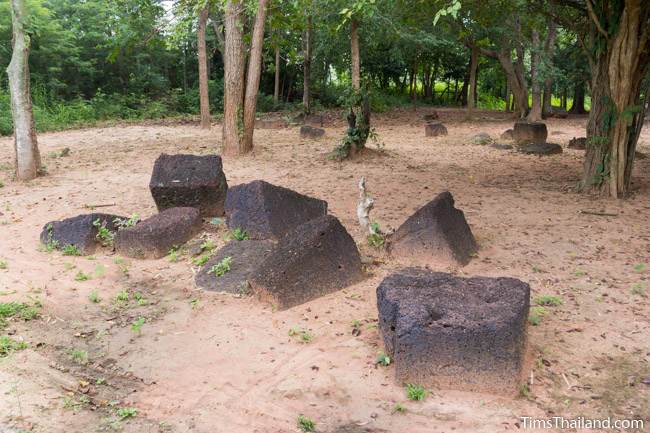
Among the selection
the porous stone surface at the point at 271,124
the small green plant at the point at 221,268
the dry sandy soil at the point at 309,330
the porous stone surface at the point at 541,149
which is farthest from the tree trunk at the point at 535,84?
the small green plant at the point at 221,268

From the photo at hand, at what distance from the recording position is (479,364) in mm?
3816

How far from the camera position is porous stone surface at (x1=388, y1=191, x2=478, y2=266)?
592 centimetres

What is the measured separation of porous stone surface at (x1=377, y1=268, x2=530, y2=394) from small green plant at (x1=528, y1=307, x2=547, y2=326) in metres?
0.71

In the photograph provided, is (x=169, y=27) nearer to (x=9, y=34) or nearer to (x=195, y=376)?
(x=195, y=376)

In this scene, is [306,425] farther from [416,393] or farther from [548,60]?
[548,60]

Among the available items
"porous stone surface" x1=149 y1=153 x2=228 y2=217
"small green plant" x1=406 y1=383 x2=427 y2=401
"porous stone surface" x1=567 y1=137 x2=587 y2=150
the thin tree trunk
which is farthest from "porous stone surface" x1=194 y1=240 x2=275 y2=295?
"porous stone surface" x1=567 y1=137 x2=587 y2=150

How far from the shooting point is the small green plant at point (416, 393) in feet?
12.4

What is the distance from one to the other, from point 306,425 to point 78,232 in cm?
445

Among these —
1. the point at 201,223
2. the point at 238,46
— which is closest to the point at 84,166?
the point at 238,46

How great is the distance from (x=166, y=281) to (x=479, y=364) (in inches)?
137

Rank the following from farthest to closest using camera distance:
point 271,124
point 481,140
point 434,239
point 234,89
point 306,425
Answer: point 271,124 < point 481,140 < point 234,89 < point 434,239 < point 306,425

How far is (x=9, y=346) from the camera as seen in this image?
4.51 meters

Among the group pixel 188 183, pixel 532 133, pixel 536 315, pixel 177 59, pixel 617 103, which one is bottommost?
pixel 536 315

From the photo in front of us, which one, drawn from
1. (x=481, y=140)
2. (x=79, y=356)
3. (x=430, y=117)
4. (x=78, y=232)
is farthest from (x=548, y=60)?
(x=79, y=356)
